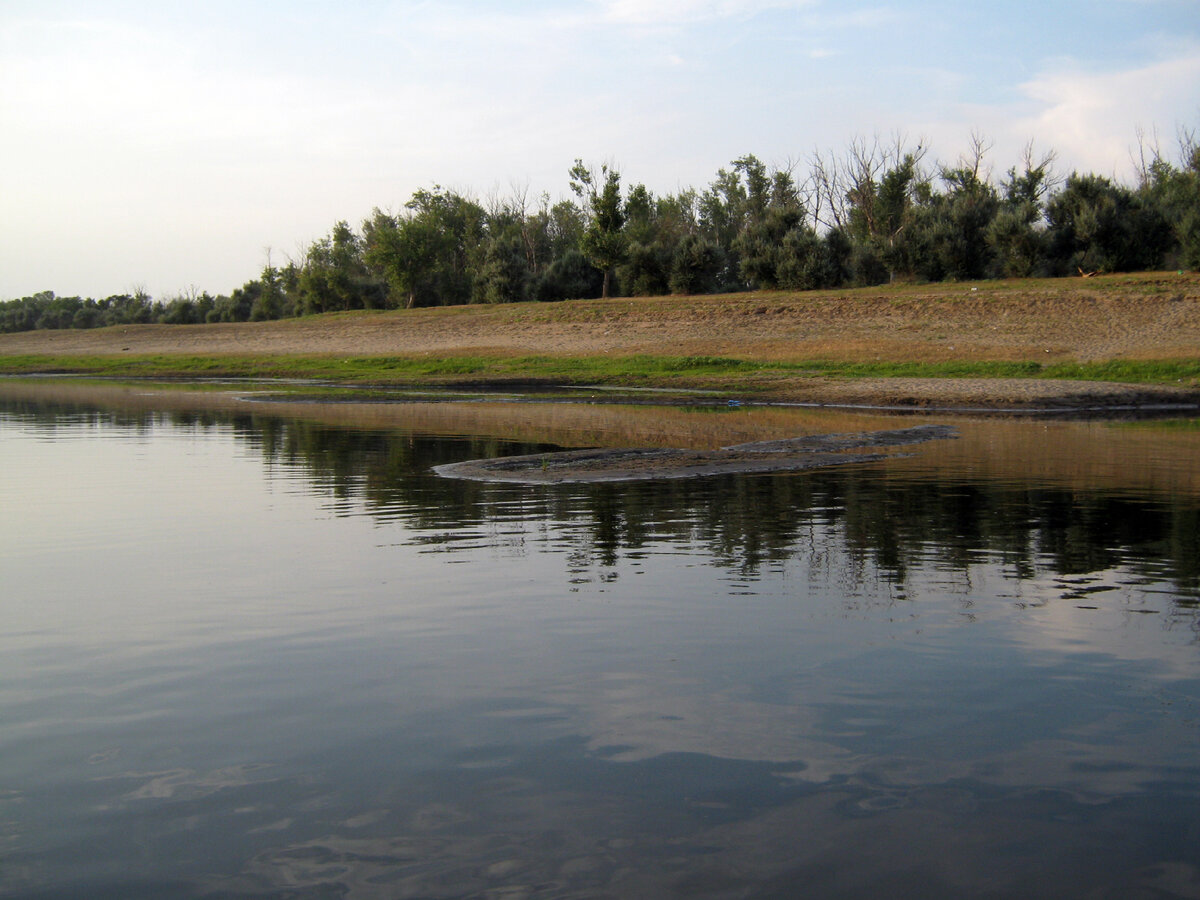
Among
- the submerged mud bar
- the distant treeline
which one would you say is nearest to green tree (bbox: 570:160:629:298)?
the distant treeline

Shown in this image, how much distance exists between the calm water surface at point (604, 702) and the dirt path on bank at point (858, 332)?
62.6 ft

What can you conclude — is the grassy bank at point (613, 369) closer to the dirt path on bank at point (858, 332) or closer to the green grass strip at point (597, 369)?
the green grass strip at point (597, 369)

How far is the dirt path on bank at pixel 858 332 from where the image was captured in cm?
3044

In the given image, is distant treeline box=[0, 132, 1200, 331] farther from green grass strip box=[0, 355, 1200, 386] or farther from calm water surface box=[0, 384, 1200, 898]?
calm water surface box=[0, 384, 1200, 898]

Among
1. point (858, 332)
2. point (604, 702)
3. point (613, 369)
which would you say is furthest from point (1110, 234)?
point (604, 702)

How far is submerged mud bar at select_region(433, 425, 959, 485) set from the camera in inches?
574

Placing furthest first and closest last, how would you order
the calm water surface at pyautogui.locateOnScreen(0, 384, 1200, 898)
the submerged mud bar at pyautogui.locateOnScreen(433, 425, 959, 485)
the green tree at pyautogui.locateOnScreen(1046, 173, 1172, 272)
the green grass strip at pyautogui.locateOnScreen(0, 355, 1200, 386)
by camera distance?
the green tree at pyautogui.locateOnScreen(1046, 173, 1172, 272) < the green grass strip at pyautogui.locateOnScreen(0, 355, 1200, 386) < the submerged mud bar at pyautogui.locateOnScreen(433, 425, 959, 485) < the calm water surface at pyautogui.locateOnScreen(0, 384, 1200, 898)

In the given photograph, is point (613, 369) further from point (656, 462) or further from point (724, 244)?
point (724, 244)

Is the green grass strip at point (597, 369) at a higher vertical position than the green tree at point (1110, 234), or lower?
lower

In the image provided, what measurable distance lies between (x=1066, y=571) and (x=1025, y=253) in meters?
43.2

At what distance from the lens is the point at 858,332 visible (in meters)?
41.2

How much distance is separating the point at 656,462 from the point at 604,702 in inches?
393

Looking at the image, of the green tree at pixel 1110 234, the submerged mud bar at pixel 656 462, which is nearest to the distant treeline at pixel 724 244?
the green tree at pixel 1110 234

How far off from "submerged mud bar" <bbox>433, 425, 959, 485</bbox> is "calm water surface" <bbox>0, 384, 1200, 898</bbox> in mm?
2808
